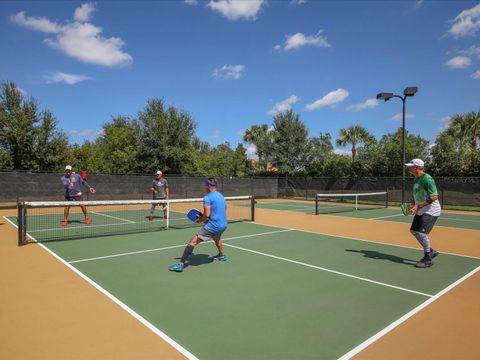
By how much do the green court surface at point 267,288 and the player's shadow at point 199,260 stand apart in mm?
19

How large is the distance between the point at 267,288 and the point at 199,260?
2100mm

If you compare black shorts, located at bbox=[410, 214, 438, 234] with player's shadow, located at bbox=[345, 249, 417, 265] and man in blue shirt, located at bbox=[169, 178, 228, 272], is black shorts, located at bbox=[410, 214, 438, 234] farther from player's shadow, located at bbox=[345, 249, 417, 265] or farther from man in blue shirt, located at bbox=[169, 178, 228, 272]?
man in blue shirt, located at bbox=[169, 178, 228, 272]

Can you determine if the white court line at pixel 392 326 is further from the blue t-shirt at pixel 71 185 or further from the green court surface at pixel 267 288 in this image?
the blue t-shirt at pixel 71 185

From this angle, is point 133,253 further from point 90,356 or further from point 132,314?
point 90,356

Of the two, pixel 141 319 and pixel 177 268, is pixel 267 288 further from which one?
pixel 141 319

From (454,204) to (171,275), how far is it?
2147cm

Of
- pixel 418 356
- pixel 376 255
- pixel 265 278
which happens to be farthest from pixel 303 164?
pixel 418 356

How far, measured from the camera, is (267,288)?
17.8 ft

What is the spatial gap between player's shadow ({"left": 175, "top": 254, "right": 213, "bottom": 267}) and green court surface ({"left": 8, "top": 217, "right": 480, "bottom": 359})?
0.8 inches

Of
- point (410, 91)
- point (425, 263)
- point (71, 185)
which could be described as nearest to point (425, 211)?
point (425, 263)

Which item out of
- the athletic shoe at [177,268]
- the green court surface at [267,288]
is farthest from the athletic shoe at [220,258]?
the athletic shoe at [177,268]

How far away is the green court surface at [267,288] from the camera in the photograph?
3803 millimetres

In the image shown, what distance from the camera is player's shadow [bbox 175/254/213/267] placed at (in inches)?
273

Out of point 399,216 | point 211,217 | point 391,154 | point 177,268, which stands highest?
point 391,154
